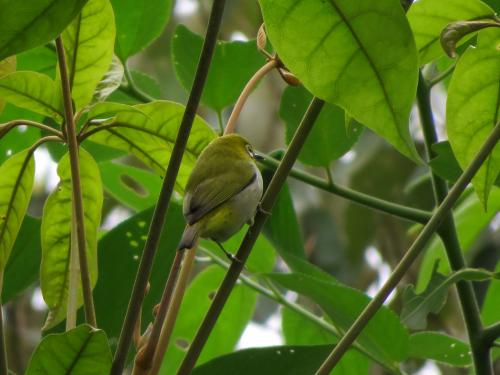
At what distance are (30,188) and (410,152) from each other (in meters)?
0.55

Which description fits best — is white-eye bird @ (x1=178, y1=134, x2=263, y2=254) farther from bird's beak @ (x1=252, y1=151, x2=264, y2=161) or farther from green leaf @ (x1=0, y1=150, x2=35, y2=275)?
green leaf @ (x1=0, y1=150, x2=35, y2=275)

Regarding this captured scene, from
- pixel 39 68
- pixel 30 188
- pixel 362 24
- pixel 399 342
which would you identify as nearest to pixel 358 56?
pixel 362 24

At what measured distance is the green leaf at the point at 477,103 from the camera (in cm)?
110

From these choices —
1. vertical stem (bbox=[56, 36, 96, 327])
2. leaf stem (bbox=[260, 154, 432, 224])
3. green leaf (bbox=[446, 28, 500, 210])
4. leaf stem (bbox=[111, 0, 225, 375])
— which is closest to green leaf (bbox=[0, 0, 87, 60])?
leaf stem (bbox=[111, 0, 225, 375])

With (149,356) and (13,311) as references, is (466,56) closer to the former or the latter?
(149,356)

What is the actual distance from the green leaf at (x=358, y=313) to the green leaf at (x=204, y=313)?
0.52 meters

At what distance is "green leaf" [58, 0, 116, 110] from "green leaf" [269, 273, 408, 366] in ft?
1.36

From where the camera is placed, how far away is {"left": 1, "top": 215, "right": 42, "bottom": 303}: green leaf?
1.59 m

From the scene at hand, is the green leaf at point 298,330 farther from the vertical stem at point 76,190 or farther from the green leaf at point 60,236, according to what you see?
the vertical stem at point 76,190

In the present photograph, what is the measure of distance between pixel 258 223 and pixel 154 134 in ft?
0.98

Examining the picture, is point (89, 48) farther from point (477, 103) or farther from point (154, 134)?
point (477, 103)

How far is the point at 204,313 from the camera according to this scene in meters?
2.05

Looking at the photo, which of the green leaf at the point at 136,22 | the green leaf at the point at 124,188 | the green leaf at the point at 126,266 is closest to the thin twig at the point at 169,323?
the green leaf at the point at 126,266

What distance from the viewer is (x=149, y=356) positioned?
1084 mm
